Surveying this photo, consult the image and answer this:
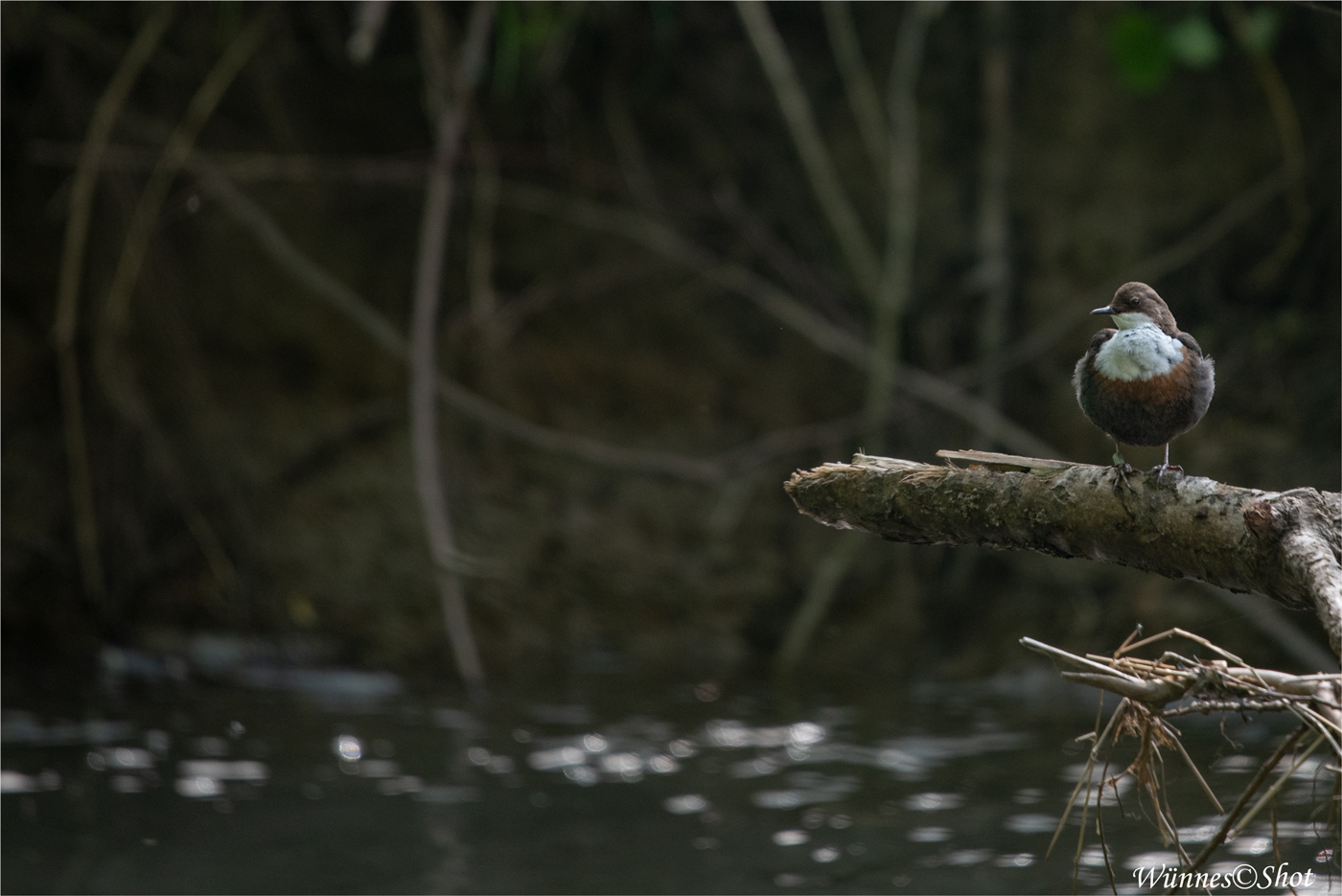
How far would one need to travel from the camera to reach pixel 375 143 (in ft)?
20.1

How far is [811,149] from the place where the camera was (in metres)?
5.35

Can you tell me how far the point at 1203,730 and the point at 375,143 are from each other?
440cm

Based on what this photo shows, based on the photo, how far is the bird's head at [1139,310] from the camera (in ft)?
6.54

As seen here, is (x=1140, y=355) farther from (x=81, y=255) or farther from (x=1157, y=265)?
(x=81, y=255)

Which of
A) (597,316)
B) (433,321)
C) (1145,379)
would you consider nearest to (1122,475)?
(1145,379)

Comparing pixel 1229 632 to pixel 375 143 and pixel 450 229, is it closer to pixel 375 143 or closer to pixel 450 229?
pixel 450 229

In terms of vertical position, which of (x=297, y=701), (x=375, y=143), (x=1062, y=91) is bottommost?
(x=297, y=701)

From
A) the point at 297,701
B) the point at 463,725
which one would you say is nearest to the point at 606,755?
the point at 463,725

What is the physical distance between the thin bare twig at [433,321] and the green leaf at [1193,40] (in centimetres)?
278

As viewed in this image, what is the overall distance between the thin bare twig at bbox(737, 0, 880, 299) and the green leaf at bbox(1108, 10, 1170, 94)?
4.20 ft

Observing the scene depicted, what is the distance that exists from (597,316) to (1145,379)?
14.4 ft

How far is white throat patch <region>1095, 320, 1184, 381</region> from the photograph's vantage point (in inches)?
75.1

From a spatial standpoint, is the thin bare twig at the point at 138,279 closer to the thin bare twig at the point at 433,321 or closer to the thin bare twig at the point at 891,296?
the thin bare twig at the point at 433,321

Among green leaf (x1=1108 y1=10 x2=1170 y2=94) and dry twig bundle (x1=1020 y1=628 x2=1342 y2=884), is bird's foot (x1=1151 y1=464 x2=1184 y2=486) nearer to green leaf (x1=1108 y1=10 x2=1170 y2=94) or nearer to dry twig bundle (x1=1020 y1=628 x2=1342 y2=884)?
dry twig bundle (x1=1020 y1=628 x2=1342 y2=884)
